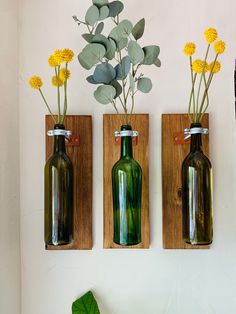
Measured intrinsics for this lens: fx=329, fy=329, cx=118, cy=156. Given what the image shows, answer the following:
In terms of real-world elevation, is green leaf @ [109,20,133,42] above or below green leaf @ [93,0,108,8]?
below

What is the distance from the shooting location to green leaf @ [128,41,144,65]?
94 cm

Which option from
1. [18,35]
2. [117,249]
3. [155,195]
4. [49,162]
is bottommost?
[117,249]

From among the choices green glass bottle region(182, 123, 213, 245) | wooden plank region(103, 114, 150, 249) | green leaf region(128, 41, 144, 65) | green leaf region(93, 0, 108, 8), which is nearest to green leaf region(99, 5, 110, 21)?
green leaf region(93, 0, 108, 8)

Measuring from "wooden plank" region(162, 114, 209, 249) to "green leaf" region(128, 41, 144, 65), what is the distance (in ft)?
0.69

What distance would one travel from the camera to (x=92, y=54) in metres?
0.96

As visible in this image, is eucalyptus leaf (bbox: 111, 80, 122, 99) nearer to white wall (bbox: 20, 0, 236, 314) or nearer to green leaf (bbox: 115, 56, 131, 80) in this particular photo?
green leaf (bbox: 115, 56, 131, 80)

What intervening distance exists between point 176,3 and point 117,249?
0.85 m

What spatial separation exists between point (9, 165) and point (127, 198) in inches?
15.0

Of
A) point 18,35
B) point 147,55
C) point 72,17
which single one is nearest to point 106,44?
point 147,55

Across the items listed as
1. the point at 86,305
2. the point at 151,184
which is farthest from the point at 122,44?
the point at 86,305

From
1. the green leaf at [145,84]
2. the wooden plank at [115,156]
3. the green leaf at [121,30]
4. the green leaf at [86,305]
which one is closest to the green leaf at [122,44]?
the green leaf at [121,30]

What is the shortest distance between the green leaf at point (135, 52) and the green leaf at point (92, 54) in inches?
3.1

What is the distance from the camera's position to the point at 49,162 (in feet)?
3.19

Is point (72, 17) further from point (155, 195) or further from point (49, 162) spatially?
point (155, 195)
